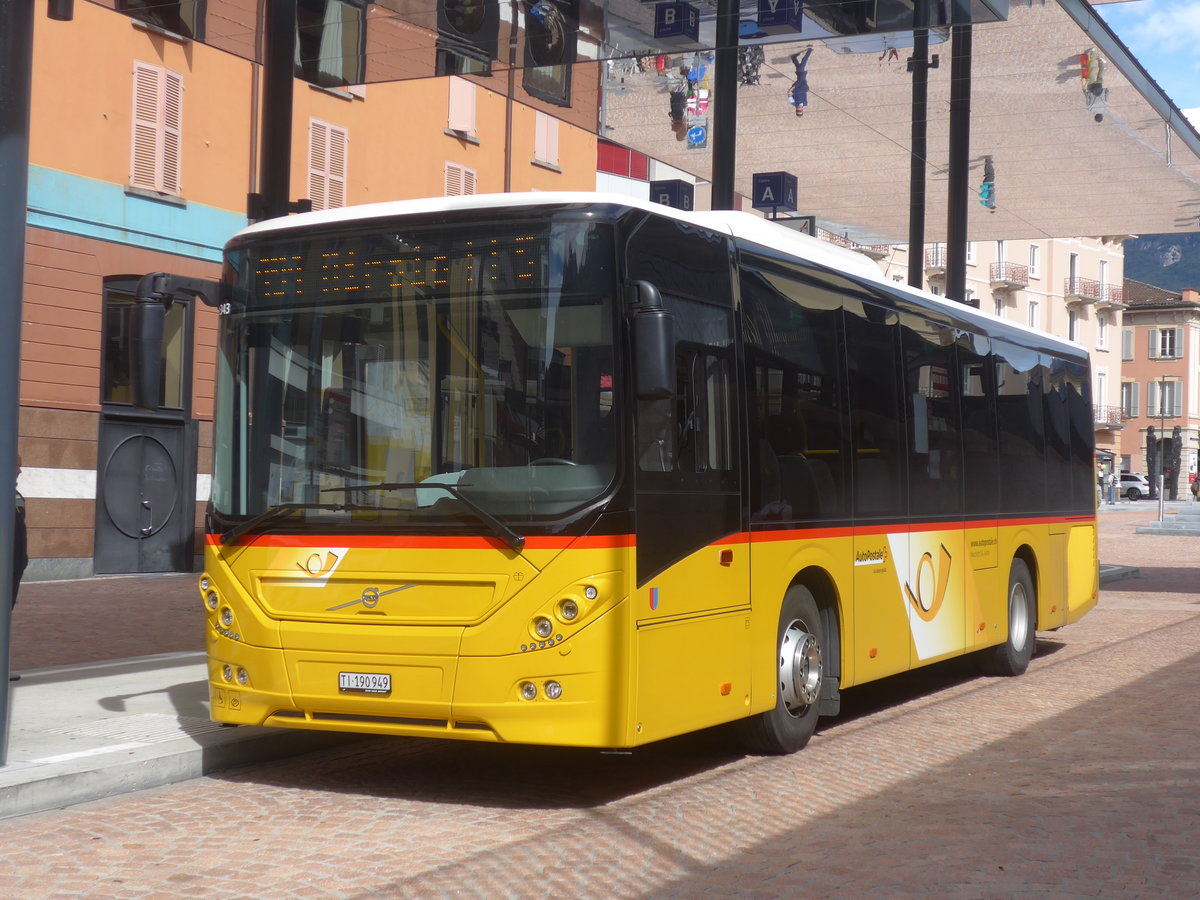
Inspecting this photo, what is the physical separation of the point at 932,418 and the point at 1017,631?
2967 mm

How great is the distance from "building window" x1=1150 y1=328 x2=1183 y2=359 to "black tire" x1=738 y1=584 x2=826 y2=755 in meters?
97.4

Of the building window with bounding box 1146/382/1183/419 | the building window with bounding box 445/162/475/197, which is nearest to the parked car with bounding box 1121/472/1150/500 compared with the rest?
the building window with bounding box 1146/382/1183/419

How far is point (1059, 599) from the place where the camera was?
14.9m

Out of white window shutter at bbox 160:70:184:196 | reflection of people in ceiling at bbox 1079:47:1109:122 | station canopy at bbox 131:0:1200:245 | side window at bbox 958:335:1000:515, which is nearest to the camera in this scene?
side window at bbox 958:335:1000:515

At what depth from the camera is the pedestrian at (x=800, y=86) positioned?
18109 millimetres

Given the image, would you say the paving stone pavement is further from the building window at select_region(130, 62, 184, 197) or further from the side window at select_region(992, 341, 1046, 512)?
the building window at select_region(130, 62, 184, 197)

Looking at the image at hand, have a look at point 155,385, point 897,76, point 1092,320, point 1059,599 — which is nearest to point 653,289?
point 155,385

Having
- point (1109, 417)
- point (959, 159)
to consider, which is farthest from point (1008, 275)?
point (959, 159)

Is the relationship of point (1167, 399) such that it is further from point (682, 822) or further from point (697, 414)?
point (682, 822)

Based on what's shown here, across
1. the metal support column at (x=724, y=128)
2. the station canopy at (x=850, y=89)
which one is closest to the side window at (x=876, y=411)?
the station canopy at (x=850, y=89)

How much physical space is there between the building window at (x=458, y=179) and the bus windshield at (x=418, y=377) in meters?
22.2

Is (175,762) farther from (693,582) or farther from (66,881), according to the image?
Result: (693,582)

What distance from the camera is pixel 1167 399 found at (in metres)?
99.9

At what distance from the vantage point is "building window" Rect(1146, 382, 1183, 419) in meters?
100
